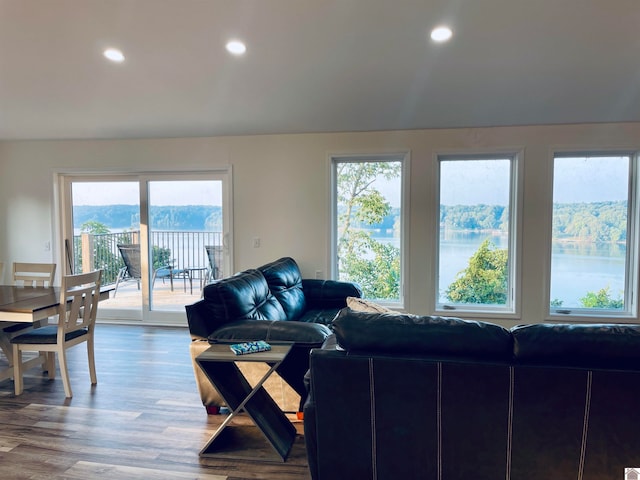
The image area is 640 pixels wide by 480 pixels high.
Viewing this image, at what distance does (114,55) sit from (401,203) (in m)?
3.24

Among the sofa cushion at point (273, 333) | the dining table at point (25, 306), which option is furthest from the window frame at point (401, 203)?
the dining table at point (25, 306)

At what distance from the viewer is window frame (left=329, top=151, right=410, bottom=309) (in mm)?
4645

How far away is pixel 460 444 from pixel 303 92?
3377 millimetres

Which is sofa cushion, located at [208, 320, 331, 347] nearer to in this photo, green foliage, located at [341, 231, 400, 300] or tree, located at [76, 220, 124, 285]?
green foliage, located at [341, 231, 400, 300]

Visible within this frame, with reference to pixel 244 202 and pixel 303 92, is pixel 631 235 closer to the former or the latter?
pixel 303 92

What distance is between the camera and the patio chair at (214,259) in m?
5.10

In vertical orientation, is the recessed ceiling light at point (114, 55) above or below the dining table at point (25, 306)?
above

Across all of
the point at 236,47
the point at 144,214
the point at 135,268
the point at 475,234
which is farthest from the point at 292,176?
the point at 135,268

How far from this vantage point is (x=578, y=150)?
4328 mm

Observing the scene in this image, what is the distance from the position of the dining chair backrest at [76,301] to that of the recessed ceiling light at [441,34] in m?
3.34

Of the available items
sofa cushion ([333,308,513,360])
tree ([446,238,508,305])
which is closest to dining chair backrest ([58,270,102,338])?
sofa cushion ([333,308,513,360])

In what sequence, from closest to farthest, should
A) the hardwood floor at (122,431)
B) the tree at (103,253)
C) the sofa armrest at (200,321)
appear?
the hardwood floor at (122,431) < the sofa armrest at (200,321) < the tree at (103,253)

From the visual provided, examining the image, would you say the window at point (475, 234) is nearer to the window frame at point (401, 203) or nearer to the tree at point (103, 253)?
the window frame at point (401, 203)

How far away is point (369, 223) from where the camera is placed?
191 inches
